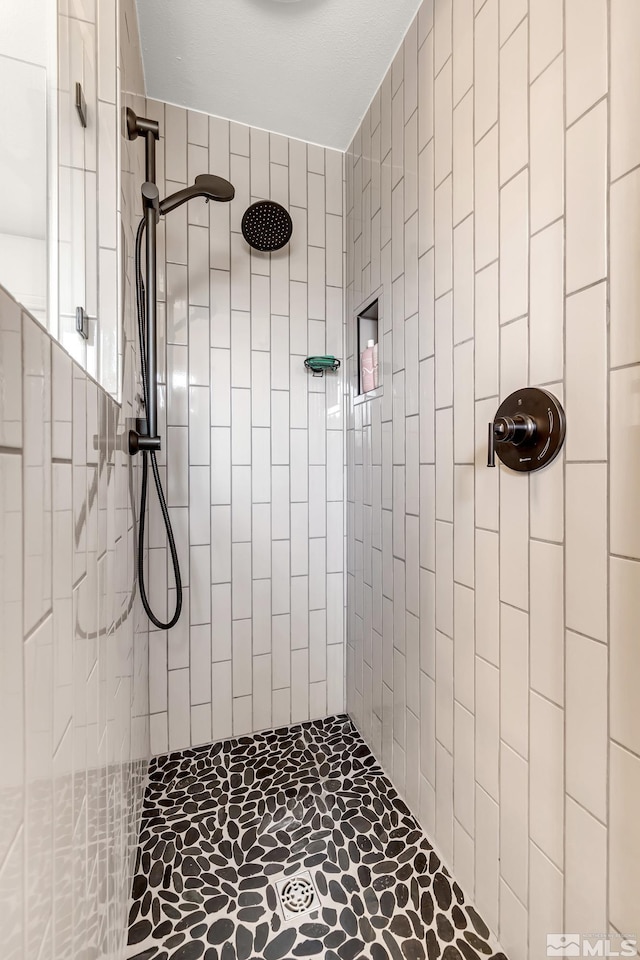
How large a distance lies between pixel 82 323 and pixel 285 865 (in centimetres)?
138

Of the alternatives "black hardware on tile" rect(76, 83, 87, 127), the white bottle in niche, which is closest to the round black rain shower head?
the white bottle in niche

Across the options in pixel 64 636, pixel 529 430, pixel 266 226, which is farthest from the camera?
pixel 266 226

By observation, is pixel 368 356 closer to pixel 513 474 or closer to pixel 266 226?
pixel 266 226

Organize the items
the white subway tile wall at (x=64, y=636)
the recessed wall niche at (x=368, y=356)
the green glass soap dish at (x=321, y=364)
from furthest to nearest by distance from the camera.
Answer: the green glass soap dish at (x=321, y=364)
the recessed wall niche at (x=368, y=356)
the white subway tile wall at (x=64, y=636)

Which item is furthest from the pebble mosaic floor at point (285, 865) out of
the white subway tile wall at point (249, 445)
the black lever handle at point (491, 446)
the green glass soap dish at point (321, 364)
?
the green glass soap dish at point (321, 364)

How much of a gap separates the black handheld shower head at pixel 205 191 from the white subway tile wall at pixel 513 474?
52 centimetres

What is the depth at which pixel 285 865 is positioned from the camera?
1.08m

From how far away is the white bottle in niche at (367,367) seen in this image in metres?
1.50

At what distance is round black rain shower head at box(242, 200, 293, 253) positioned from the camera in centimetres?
148

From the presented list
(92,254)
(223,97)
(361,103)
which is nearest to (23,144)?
(92,254)

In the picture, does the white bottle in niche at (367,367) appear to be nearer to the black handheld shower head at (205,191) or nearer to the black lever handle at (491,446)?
the black handheld shower head at (205,191)

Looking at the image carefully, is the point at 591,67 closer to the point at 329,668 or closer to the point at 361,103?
the point at 361,103

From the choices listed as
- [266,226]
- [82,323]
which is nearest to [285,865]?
[82,323]

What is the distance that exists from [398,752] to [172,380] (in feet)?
4.83
